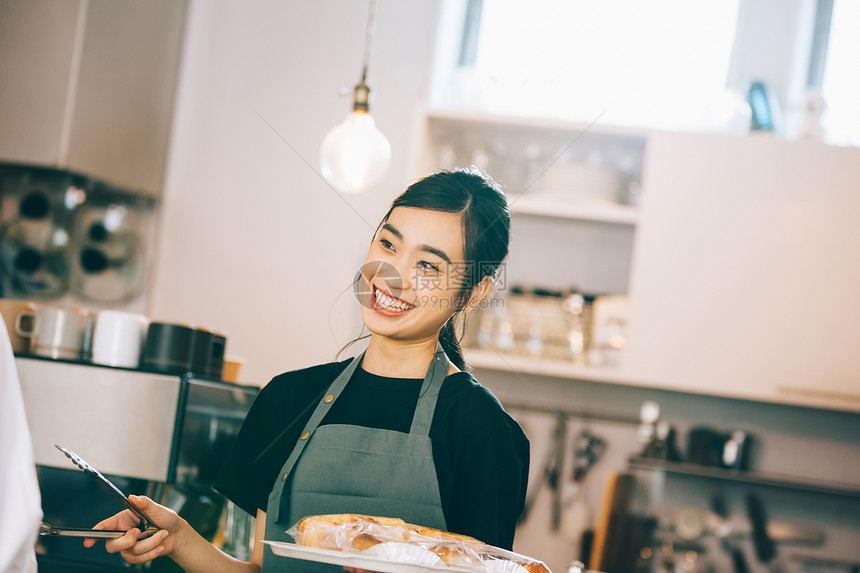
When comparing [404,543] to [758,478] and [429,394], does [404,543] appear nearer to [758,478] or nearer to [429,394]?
[429,394]

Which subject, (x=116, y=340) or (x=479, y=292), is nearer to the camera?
(x=479, y=292)

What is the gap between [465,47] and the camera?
2887mm

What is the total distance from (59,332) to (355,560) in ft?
2.68

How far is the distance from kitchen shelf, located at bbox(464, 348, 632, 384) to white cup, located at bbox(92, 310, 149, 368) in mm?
1096

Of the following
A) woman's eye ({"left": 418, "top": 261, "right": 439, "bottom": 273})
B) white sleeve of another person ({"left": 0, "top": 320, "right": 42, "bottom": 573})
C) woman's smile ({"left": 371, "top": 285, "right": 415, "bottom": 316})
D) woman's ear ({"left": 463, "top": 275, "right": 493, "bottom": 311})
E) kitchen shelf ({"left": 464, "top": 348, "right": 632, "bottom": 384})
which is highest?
woman's eye ({"left": 418, "top": 261, "right": 439, "bottom": 273})

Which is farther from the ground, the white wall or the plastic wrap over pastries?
the white wall

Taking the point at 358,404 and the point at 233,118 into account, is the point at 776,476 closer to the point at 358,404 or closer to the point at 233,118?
the point at 358,404

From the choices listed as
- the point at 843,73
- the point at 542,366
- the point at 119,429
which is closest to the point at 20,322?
the point at 119,429

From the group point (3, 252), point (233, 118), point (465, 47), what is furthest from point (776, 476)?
point (3, 252)

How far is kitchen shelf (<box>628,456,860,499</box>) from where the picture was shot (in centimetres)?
236

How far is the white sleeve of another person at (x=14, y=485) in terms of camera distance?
66 centimetres

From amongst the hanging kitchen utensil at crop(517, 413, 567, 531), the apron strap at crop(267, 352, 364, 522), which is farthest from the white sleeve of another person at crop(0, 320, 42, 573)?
the hanging kitchen utensil at crop(517, 413, 567, 531)

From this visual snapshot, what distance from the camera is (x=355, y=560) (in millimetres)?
818

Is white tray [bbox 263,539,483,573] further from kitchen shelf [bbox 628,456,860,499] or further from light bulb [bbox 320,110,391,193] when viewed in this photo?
kitchen shelf [bbox 628,456,860,499]
